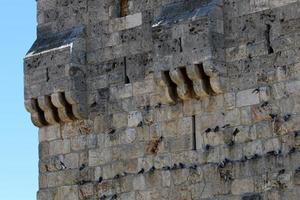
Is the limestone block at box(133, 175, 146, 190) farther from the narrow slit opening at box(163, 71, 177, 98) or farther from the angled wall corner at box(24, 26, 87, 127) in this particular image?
the angled wall corner at box(24, 26, 87, 127)

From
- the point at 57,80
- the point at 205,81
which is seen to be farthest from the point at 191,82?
the point at 57,80

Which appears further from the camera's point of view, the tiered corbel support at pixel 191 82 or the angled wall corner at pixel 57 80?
the angled wall corner at pixel 57 80

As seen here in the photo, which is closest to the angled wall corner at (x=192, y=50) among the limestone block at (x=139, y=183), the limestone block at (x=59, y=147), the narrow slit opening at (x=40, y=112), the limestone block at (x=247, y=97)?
the limestone block at (x=247, y=97)

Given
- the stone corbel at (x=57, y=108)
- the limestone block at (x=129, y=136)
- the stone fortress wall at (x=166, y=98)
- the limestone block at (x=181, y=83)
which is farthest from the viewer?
the stone corbel at (x=57, y=108)

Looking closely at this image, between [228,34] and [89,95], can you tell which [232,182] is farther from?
[89,95]

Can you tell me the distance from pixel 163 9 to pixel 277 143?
9.38 ft

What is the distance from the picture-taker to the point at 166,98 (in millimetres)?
16016

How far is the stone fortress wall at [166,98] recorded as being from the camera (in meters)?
15.0

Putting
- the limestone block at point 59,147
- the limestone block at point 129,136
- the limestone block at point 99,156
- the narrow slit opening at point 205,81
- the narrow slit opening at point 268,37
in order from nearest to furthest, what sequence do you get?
1. the narrow slit opening at point 268,37
2. the narrow slit opening at point 205,81
3. the limestone block at point 129,136
4. the limestone block at point 99,156
5. the limestone block at point 59,147

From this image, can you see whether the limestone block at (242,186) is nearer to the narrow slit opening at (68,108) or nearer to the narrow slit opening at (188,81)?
the narrow slit opening at (188,81)

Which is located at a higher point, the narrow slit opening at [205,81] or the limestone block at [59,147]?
the narrow slit opening at [205,81]

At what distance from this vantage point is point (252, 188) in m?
15.0

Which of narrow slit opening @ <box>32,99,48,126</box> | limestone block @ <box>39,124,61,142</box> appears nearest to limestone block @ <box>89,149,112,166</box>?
limestone block @ <box>39,124,61,142</box>

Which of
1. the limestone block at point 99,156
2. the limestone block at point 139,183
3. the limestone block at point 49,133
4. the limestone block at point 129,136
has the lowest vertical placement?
the limestone block at point 139,183
